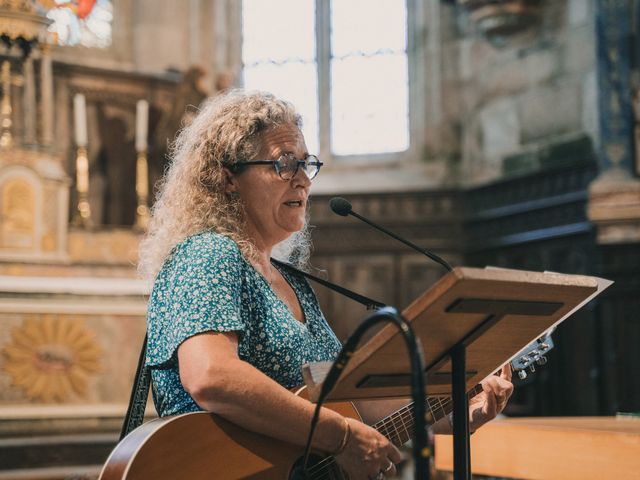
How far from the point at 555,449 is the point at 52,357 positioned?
10.1 feet

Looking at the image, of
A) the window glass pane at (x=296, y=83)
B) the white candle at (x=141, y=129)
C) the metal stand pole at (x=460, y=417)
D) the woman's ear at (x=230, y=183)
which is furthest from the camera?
the window glass pane at (x=296, y=83)

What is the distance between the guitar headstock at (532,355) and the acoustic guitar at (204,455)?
35cm

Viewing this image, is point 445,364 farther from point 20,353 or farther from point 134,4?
point 134,4

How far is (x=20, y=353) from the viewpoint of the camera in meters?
5.00

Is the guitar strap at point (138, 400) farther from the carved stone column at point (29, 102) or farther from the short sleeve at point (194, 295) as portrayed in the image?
the carved stone column at point (29, 102)

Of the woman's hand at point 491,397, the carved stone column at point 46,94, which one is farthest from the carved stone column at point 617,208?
the woman's hand at point 491,397

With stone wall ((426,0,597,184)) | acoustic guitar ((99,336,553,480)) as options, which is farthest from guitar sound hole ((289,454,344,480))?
stone wall ((426,0,597,184))

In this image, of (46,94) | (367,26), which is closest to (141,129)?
(46,94)

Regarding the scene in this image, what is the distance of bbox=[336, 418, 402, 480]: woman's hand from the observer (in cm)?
215

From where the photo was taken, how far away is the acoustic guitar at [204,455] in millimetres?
2012

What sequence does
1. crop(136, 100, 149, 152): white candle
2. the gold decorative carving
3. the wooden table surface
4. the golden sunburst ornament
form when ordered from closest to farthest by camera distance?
the wooden table surface < the golden sunburst ornament < the gold decorative carving < crop(136, 100, 149, 152): white candle

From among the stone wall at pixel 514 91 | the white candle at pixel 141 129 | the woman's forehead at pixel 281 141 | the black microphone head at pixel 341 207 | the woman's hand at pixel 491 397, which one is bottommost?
the woman's hand at pixel 491 397

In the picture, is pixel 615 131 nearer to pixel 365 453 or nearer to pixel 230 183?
pixel 230 183

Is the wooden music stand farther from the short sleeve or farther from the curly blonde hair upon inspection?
the curly blonde hair
